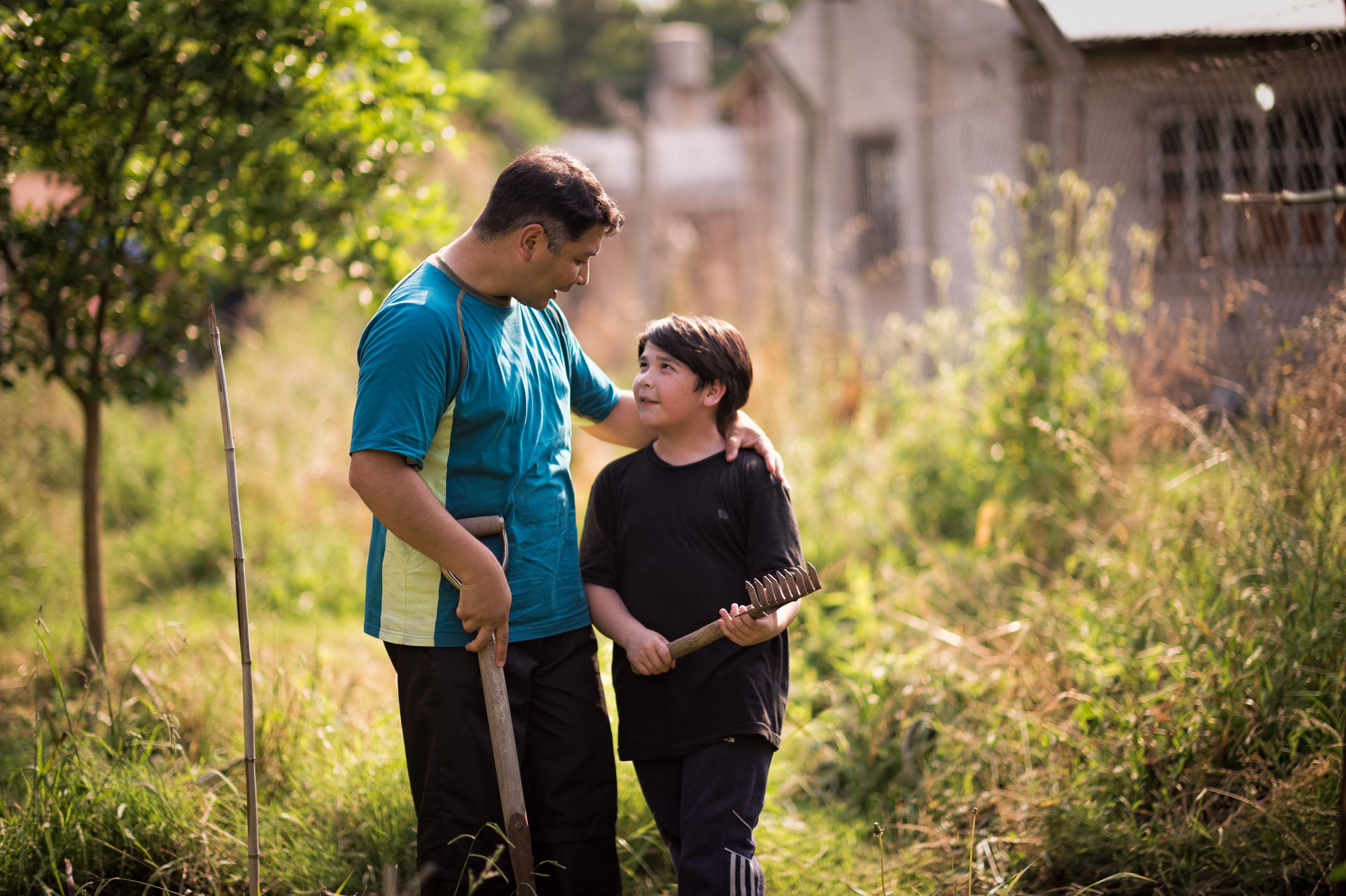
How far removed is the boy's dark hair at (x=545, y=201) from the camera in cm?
215

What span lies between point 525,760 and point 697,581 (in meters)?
0.56

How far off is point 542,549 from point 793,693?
6.36 ft

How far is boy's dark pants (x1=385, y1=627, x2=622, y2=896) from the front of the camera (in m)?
2.21

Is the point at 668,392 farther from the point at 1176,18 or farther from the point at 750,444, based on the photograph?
the point at 1176,18

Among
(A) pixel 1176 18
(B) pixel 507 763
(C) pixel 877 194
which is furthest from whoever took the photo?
(C) pixel 877 194

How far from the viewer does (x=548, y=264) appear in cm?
219

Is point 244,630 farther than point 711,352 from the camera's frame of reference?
No

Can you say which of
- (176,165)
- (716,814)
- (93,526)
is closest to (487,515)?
(716,814)

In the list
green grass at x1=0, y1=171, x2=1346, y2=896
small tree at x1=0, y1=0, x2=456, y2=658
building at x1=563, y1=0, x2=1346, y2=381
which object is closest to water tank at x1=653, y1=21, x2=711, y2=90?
building at x1=563, y1=0, x2=1346, y2=381

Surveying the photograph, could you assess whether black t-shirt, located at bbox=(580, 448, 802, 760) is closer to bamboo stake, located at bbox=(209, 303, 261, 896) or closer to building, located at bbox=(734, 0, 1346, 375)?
bamboo stake, located at bbox=(209, 303, 261, 896)

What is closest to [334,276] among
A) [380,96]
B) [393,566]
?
[380,96]

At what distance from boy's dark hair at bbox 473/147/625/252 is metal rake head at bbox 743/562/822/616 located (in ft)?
2.72

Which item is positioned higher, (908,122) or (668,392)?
(908,122)

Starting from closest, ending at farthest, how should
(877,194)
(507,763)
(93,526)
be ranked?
(507,763), (93,526), (877,194)
